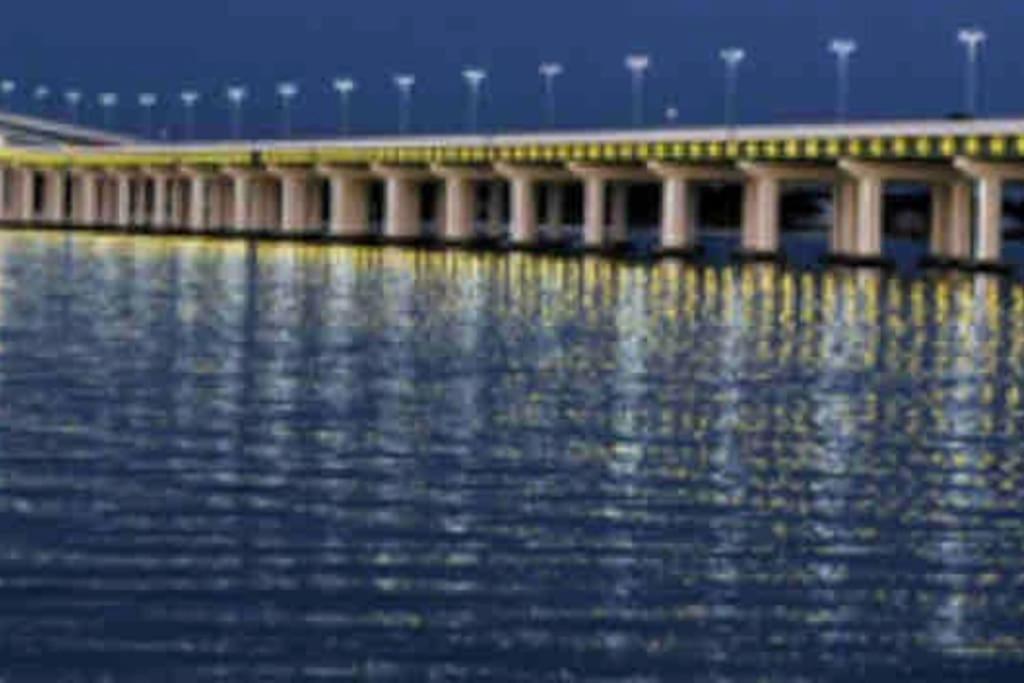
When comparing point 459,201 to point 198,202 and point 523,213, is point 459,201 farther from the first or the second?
point 198,202

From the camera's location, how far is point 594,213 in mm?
124125

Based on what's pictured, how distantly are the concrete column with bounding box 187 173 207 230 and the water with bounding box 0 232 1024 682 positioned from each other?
124m

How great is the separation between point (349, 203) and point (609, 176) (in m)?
28.7

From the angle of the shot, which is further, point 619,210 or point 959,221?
point 619,210

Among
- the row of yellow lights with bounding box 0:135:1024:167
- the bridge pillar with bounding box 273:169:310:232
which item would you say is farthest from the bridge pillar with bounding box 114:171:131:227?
the bridge pillar with bounding box 273:169:310:232

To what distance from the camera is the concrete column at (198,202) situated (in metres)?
175

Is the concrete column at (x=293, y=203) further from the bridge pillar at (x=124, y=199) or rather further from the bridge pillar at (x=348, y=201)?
the bridge pillar at (x=124, y=199)

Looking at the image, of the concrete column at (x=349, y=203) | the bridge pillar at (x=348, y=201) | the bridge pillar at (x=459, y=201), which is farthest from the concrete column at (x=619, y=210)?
the concrete column at (x=349, y=203)

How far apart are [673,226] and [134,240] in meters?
47.7

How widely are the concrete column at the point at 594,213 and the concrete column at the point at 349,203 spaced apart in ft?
78.8

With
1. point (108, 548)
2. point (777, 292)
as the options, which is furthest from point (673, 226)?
point (108, 548)

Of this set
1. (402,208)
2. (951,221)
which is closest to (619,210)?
(402,208)

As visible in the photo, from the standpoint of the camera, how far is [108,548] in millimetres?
20719

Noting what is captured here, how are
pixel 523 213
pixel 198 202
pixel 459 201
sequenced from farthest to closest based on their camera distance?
1. pixel 198 202
2. pixel 459 201
3. pixel 523 213
